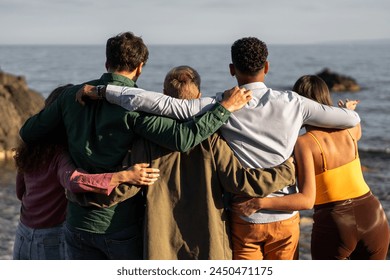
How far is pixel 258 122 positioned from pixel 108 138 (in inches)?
35.5

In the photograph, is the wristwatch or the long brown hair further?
the long brown hair

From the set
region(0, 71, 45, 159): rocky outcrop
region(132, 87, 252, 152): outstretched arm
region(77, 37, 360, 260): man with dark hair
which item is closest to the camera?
region(132, 87, 252, 152): outstretched arm

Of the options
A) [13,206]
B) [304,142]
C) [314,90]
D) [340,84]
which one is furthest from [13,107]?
[340,84]

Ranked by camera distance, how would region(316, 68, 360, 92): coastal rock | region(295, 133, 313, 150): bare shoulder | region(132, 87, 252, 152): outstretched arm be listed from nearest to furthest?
1. region(132, 87, 252, 152): outstretched arm
2. region(295, 133, 313, 150): bare shoulder
3. region(316, 68, 360, 92): coastal rock

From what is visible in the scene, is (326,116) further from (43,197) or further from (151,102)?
(43,197)

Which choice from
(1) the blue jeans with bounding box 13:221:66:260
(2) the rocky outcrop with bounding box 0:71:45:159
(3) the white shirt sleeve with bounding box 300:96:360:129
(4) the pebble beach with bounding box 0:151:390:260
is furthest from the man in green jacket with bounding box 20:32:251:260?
(2) the rocky outcrop with bounding box 0:71:45:159

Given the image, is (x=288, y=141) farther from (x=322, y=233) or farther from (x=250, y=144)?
(x=322, y=233)

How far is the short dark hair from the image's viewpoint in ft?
11.4

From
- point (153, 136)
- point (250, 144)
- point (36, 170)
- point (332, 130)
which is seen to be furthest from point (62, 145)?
point (332, 130)

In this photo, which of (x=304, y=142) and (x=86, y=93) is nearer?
(x=86, y=93)

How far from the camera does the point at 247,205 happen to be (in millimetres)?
3520

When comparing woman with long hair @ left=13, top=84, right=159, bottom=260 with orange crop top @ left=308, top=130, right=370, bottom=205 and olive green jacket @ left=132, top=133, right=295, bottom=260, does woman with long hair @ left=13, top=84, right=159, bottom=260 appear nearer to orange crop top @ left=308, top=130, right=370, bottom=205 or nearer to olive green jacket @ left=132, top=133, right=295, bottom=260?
olive green jacket @ left=132, top=133, right=295, bottom=260

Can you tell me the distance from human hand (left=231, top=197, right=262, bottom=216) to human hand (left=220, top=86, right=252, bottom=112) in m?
0.57
